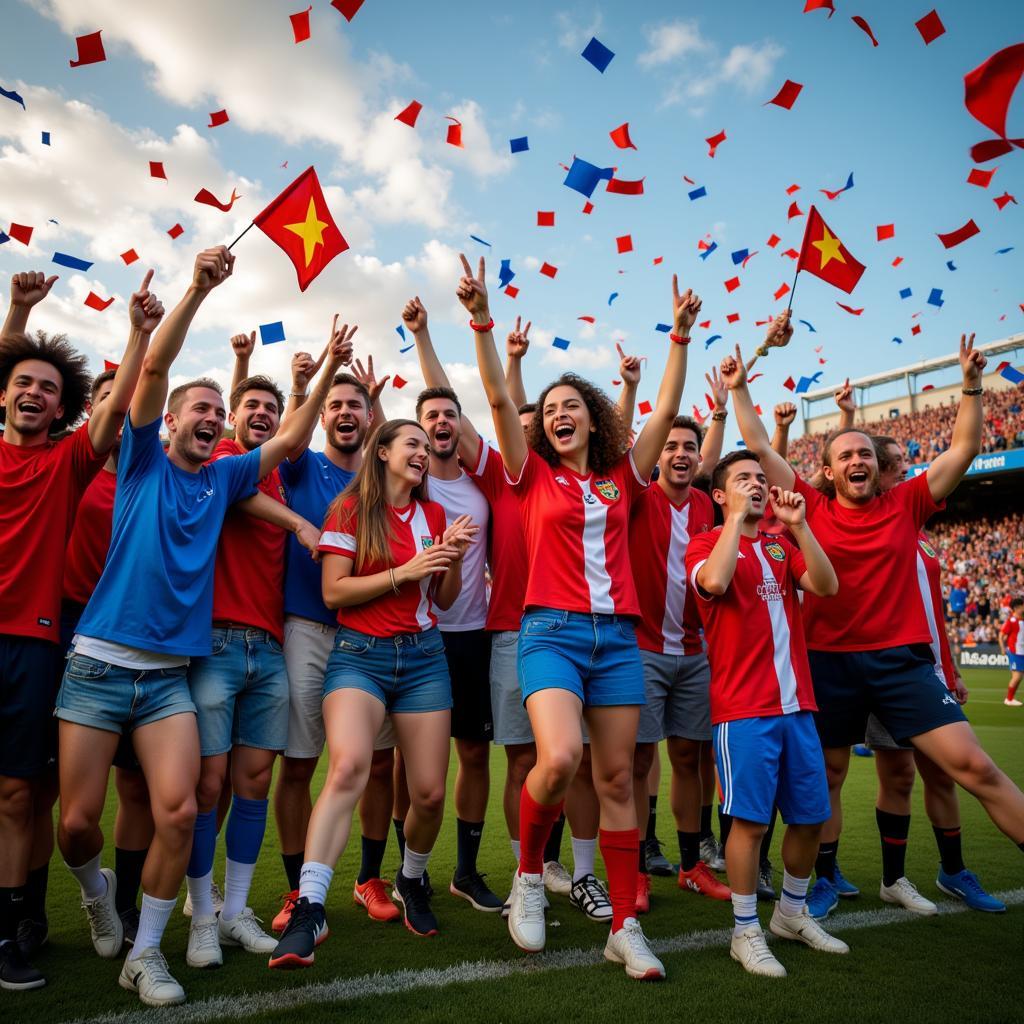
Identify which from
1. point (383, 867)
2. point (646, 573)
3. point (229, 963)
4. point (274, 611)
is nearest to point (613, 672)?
point (646, 573)

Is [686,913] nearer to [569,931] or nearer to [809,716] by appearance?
[569,931]

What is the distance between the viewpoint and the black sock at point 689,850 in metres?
4.87

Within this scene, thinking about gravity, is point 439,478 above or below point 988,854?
above

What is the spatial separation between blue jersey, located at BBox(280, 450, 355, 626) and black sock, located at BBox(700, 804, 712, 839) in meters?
2.83

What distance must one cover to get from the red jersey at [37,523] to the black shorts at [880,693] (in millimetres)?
3967

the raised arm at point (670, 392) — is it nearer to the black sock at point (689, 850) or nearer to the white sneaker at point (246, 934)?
the black sock at point (689, 850)

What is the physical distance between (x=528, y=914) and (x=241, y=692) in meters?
1.73

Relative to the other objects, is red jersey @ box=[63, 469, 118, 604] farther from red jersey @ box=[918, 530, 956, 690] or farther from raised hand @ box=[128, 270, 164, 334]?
→ red jersey @ box=[918, 530, 956, 690]

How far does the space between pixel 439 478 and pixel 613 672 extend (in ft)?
5.99

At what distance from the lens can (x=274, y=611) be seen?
13.4 ft

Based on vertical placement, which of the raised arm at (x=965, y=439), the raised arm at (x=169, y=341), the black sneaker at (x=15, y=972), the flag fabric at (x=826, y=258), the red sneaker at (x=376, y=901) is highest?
the flag fabric at (x=826, y=258)

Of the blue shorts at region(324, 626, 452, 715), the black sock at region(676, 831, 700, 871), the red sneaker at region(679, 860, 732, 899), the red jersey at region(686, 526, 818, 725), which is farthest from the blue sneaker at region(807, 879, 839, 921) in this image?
the blue shorts at region(324, 626, 452, 715)

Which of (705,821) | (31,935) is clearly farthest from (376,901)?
(705,821)

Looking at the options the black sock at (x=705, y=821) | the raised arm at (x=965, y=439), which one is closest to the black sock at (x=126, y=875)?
the black sock at (x=705, y=821)
